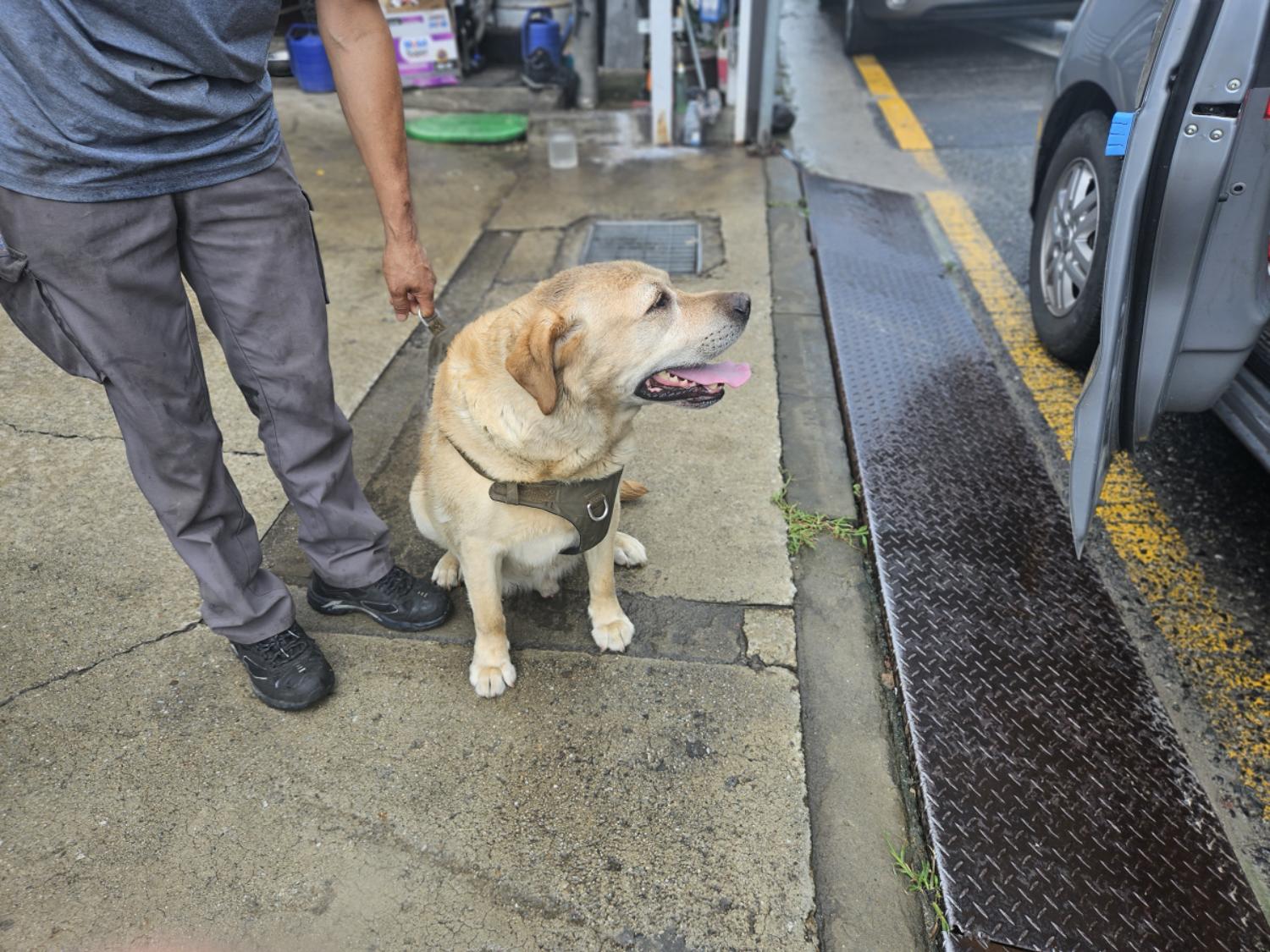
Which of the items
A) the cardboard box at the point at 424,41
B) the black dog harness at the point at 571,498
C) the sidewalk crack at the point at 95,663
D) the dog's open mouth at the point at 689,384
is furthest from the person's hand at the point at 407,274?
the cardboard box at the point at 424,41

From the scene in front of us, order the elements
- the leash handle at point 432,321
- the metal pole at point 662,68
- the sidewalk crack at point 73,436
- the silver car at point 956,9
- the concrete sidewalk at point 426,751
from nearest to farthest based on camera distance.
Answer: the concrete sidewalk at point 426,751 → the leash handle at point 432,321 → the sidewalk crack at point 73,436 → the metal pole at point 662,68 → the silver car at point 956,9

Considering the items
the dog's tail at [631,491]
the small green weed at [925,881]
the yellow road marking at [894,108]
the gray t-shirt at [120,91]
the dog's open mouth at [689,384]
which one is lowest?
the small green weed at [925,881]

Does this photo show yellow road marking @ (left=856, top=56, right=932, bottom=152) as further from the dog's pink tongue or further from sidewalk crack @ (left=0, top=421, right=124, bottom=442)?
sidewalk crack @ (left=0, top=421, right=124, bottom=442)

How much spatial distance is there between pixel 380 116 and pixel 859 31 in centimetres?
763

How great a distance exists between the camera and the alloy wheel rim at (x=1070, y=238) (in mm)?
3158

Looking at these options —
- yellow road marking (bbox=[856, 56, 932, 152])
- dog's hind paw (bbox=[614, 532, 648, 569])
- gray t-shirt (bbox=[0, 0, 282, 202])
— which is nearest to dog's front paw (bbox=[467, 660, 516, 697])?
dog's hind paw (bbox=[614, 532, 648, 569])

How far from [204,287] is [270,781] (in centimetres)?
116

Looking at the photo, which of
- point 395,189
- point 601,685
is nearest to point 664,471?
point 601,685

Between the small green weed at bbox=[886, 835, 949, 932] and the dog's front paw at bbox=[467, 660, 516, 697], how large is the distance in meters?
1.01

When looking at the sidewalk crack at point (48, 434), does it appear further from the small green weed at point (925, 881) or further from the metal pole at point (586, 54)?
the metal pole at point (586, 54)

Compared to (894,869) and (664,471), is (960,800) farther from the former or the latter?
(664,471)

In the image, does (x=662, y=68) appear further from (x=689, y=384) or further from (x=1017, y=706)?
(x=1017, y=706)

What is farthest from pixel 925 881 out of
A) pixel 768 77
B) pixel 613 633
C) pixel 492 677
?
pixel 768 77

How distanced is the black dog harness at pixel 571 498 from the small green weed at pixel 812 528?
791 mm
